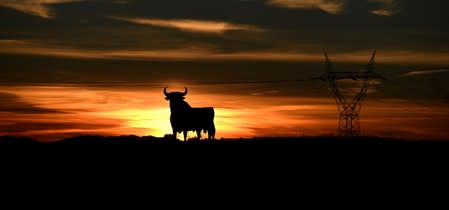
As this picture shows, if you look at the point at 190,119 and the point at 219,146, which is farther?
the point at 190,119

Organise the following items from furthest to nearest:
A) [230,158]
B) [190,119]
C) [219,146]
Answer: [190,119], [219,146], [230,158]

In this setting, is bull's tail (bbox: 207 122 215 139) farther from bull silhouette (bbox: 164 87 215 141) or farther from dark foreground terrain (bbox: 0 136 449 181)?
dark foreground terrain (bbox: 0 136 449 181)

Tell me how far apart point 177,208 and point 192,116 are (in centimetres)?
1868

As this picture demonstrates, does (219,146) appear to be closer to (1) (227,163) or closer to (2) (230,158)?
(2) (230,158)

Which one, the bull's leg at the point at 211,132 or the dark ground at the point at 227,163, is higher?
the bull's leg at the point at 211,132

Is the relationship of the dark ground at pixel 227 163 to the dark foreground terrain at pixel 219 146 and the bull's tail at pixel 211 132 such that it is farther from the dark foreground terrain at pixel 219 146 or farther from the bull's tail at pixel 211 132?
the bull's tail at pixel 211 132

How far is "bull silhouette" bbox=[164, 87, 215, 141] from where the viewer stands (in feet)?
142

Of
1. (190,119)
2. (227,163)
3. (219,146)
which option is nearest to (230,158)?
(227,163)

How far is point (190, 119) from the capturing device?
43.5 m

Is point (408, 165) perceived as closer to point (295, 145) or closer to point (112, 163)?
point (295, 145)

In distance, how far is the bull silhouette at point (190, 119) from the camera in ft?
142

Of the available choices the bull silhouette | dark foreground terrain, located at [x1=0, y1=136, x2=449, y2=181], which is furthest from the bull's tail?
dark foreground terrain, located at [x1=0, y1=136, x2=449, y2=181]

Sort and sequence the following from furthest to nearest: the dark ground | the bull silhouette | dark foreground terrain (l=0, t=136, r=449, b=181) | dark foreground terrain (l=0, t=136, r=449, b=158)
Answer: the bull silhouette < dark foreground terrain (l=0, t=136, r=449, b=158) < dark foreground terrain (l=0, t=136, r=449, b=181) < the dark ground

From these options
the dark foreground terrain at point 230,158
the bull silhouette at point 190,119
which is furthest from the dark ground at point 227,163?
the bull silhouette at point 190,119
